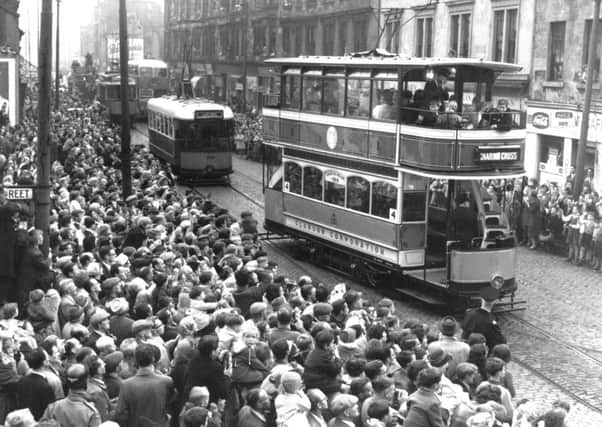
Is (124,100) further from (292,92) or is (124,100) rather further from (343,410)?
(343,410)

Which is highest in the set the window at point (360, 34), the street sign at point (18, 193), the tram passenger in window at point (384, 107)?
the window at point (360, 34)

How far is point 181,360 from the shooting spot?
9.21m

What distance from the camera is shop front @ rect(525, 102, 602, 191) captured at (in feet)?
96.6

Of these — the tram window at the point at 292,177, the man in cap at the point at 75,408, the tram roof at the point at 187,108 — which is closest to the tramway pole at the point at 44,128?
the man in cap at the point at 75,408

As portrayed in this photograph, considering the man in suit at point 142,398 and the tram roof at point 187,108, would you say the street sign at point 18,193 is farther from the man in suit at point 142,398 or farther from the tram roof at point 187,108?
the tram roof at point 187,108

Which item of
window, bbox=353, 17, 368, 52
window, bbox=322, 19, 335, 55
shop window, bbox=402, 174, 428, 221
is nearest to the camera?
shop window, bbox=402, 174, 428, 221

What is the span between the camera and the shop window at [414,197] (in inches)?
728

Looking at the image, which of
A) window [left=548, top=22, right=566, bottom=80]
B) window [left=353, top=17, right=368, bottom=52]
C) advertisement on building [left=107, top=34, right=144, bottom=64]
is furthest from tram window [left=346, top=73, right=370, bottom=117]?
advertisement on building [left=107, top=34, right=144, bottom=64]

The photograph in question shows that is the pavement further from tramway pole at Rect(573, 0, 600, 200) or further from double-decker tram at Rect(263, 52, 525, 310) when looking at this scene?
tramway pole at Rect(573, 0, 600, 200)

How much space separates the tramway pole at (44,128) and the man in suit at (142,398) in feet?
20.3

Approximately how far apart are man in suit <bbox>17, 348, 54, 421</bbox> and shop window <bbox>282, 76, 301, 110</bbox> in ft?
47.0

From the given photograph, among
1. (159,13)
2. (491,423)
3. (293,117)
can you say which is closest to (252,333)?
(491,423)

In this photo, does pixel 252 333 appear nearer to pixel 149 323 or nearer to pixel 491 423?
pixel 149 323

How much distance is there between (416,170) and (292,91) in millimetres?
5342
